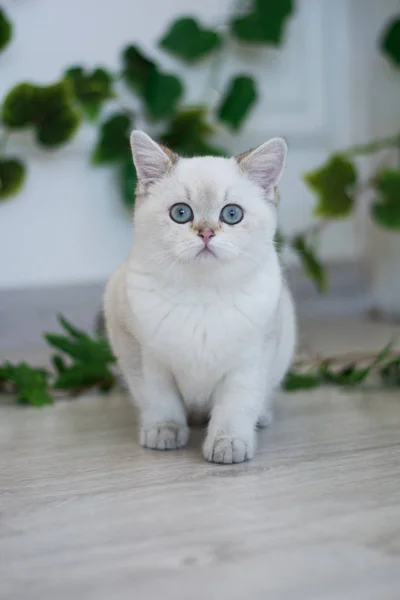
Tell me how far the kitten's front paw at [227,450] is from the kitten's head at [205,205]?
0.29m

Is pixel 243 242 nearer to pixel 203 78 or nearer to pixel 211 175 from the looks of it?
pixel 211 175

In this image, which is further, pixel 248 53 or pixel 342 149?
pixel 342 149

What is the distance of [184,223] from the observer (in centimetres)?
114

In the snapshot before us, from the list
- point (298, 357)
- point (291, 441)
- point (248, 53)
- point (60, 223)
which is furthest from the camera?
point (248, 53)

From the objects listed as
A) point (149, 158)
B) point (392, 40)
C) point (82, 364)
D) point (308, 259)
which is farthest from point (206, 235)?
point (392, 40)

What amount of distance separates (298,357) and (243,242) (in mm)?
876

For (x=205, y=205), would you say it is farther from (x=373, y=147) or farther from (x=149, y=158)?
(x=373, y=147)

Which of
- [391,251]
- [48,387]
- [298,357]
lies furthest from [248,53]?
[48,387]

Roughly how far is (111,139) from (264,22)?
647 mm

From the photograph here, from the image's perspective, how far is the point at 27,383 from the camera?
1565 millimetres

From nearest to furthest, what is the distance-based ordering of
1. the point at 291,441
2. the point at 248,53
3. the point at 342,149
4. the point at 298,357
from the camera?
the point at 291,441, the point at 298,357, the point at 248,53, the point at 342,149

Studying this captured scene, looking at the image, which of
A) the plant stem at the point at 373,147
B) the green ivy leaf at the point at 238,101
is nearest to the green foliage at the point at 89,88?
the green ivy leaf at the point at 238,101

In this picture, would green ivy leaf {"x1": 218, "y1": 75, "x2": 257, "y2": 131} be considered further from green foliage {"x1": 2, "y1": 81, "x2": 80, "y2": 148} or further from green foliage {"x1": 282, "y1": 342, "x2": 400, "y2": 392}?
green foliage {"x1": 282, "y1": 342, "x2": 400, "y2": 392}

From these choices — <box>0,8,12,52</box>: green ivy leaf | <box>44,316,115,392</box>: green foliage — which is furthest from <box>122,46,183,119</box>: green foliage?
<box>44,316,115,392</box>: green foliage
